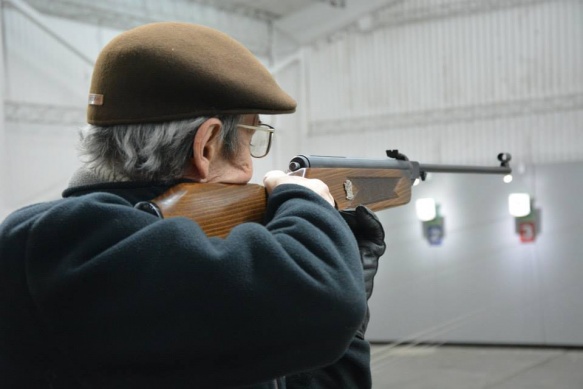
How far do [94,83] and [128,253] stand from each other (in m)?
0.27

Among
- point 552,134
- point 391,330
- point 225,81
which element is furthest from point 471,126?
point 225,81

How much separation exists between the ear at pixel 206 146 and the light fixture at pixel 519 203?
4.82 m

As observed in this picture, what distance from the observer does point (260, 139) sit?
3.13ft

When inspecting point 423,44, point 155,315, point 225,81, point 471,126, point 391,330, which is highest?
point 423,44

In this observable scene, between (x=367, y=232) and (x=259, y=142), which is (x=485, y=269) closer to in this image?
(x=367, y=232)

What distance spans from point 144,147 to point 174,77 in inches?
3.7

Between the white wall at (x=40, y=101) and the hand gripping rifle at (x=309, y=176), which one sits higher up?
the white wall at (x=40, y=101)

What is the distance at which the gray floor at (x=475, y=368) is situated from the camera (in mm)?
4113

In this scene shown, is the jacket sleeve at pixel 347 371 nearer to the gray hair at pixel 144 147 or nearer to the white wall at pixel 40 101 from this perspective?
the gray hair at pixel 144 147

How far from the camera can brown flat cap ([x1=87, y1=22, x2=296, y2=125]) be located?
780mm

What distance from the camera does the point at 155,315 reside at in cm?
66

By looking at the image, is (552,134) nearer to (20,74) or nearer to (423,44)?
(423,44)

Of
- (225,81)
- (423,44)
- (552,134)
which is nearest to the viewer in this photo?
(225,81)

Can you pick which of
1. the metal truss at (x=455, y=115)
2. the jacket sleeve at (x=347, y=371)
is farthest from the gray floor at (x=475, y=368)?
the jacket sleeve at (x=347, y=371)
